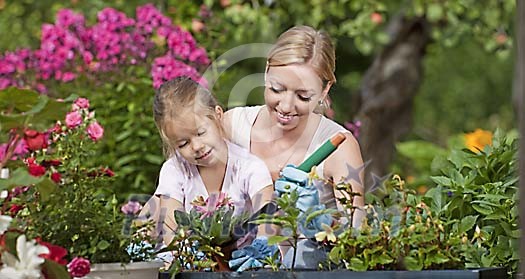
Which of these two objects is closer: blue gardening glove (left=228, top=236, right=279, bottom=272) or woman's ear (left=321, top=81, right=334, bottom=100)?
blue gardening glove (left=228, top=236, right=279, bottom=272)

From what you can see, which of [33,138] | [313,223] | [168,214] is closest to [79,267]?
[33,138]

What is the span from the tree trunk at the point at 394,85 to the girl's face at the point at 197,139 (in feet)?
14.9

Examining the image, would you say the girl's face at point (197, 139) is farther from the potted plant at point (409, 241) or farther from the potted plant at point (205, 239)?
the potted plant at point (409, 241)

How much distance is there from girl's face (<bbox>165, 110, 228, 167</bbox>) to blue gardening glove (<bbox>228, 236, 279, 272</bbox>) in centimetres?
50

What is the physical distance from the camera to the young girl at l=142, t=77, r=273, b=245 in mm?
2895

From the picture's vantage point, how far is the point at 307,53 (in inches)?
118

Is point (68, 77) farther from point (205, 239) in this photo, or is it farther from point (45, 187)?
point (45, 187)

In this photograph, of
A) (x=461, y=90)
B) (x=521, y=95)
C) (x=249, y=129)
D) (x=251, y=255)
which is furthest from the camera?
(x=461, y=90)

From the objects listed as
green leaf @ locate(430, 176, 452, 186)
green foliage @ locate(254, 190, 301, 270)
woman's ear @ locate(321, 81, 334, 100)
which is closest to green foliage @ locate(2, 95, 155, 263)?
green foliage @ locate(254, 190, 301, 270)

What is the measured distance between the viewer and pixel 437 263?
7.52 feet

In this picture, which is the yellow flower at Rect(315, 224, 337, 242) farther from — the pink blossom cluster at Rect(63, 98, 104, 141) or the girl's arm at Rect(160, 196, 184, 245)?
the pink blossom cluster at Rect(63, 98, 104, 141)

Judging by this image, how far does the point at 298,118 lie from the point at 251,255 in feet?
2.29

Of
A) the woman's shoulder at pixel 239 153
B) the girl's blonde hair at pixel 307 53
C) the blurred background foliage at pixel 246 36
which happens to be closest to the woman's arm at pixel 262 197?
the woman's shoulder at pixel 239 153

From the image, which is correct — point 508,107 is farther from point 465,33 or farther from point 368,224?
point 368,224
